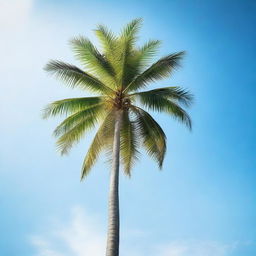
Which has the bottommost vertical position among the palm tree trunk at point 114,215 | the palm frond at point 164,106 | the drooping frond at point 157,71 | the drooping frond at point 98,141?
the palm tree trunk at point 114,215

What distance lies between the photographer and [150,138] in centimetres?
1410

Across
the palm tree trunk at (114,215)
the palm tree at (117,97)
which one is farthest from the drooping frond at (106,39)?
the palm tree trunk at (114,215)

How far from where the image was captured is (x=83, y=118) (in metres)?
13.8

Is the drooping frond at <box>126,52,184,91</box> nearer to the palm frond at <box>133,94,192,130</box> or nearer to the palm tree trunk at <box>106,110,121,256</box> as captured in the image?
the palm frond at <box>133,94,192,130</box>

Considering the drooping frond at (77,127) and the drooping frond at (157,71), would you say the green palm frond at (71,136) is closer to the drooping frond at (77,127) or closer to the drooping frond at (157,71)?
the drooping frond at (77,127)

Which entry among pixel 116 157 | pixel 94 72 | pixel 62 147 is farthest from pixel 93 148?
pixel 94 72

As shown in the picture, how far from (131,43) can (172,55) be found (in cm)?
204

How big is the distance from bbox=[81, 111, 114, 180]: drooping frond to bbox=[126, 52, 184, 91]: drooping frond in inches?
70.4

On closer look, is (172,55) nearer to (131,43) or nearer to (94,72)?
(131,43)

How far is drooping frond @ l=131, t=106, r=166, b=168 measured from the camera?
13922 millimetres

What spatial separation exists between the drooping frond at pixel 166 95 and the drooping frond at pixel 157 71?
0.47 metres

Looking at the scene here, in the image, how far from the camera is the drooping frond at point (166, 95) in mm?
13436

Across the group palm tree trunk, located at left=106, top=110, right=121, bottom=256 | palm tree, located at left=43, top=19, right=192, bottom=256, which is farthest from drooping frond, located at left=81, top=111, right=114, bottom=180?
palm tree trunk, located at left=106, top=110, right=121, bottom=256

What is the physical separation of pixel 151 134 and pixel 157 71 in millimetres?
3045
